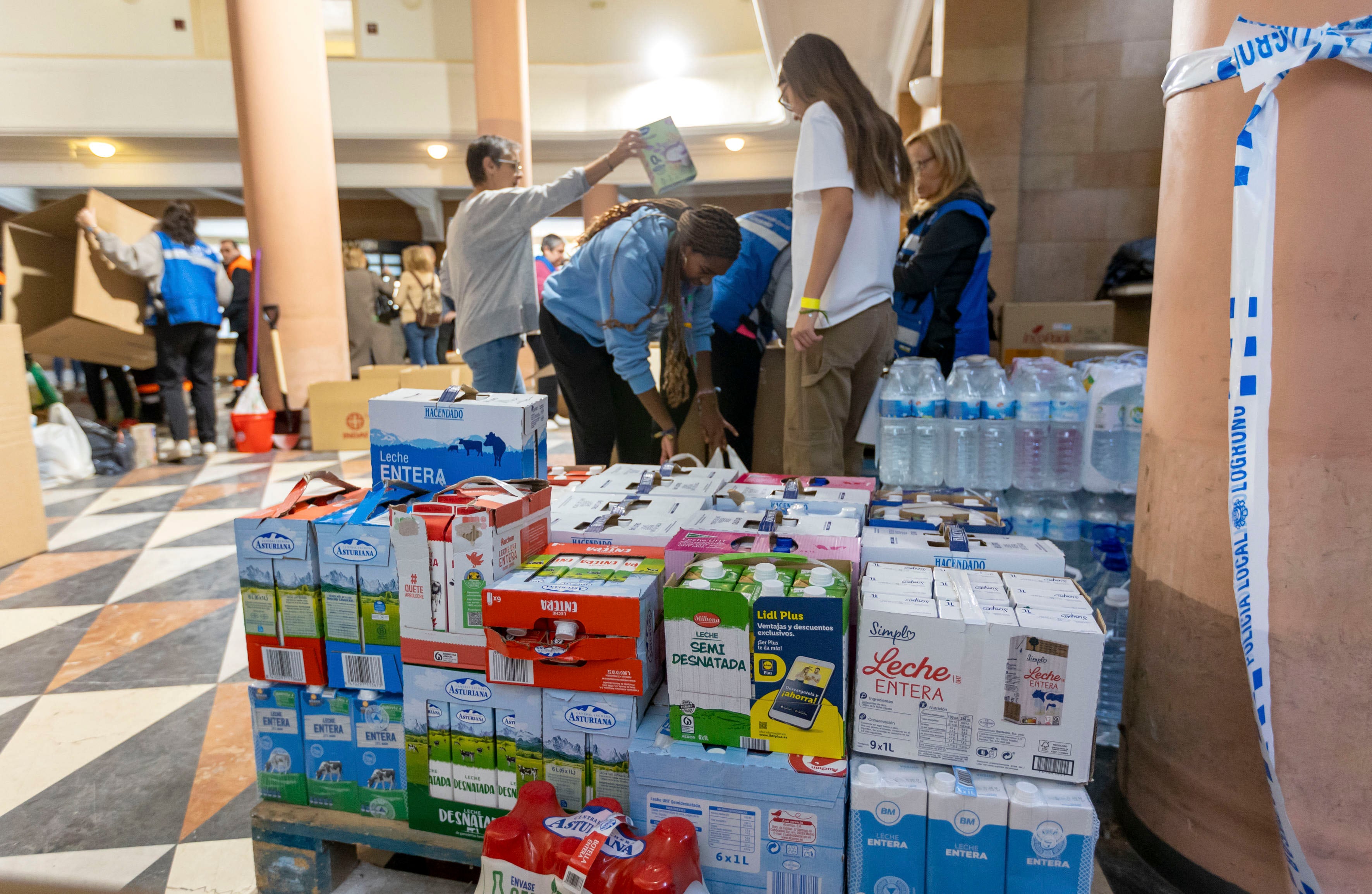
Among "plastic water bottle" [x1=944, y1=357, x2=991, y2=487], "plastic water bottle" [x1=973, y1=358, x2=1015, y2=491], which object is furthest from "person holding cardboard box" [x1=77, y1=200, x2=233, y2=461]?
"plastic water bottle" [x1=973, y1=358, x2=1015, y2=491]

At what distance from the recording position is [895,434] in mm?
2549

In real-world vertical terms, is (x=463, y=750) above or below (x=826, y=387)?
below

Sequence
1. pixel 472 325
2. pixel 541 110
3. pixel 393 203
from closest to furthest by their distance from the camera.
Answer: pixel 472 325 < pixel 541 110 < pixel 393 203

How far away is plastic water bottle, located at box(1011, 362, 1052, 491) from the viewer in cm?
235

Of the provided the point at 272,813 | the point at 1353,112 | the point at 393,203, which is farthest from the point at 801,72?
the point at 393,203

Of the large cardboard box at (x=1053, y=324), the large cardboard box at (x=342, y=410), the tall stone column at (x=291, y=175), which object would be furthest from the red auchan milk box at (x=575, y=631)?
the tall stone column at (x=291, y=175)

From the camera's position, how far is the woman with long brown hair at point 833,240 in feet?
6.86

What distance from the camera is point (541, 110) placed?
392 inches

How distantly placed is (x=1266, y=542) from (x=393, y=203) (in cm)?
1369

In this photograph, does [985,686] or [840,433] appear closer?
[985,686]

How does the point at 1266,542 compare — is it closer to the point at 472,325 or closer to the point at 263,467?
the point at 472,325

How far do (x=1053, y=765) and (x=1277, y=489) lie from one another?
0.57 meters

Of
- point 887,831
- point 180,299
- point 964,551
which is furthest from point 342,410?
point 887,831

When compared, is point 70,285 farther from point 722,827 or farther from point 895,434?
point 722,827
